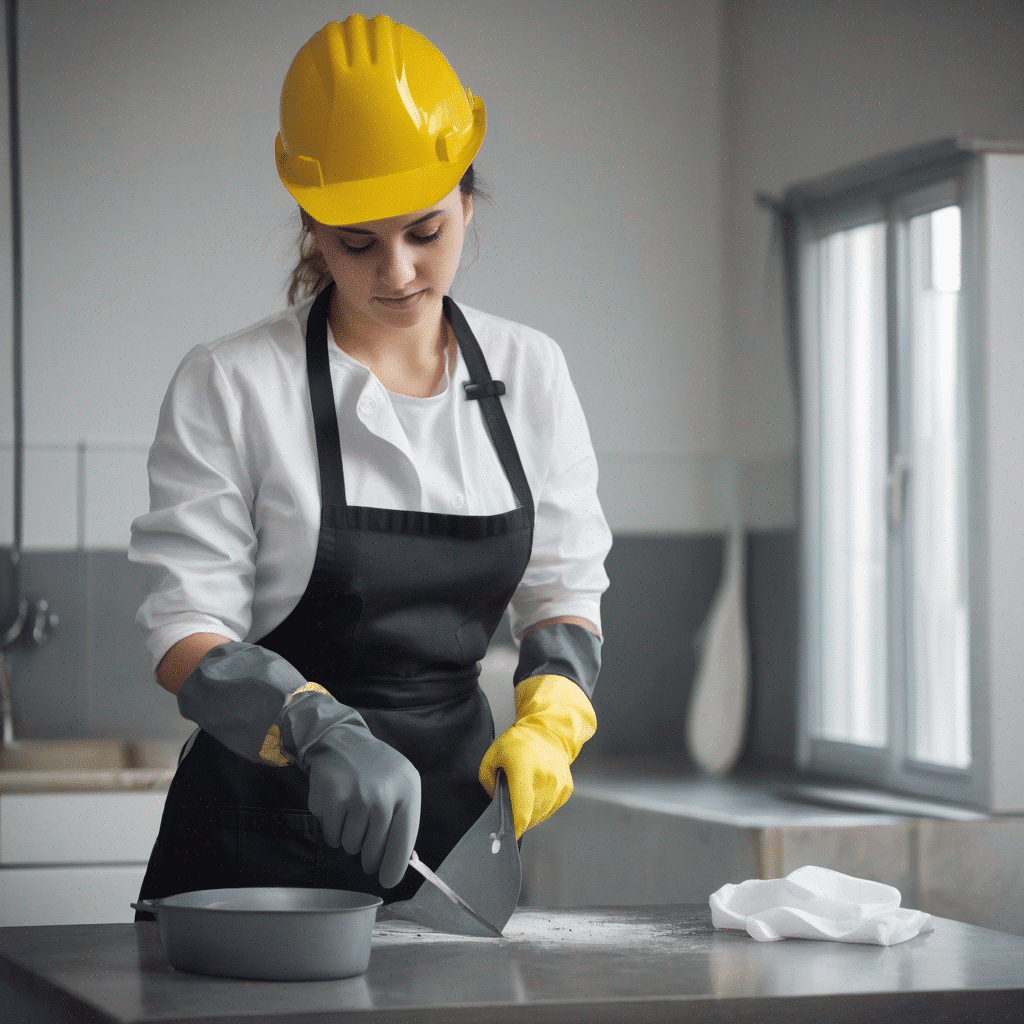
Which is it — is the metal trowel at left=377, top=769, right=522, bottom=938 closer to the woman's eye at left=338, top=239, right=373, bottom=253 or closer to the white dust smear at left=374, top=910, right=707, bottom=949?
the white dust smear at left=374, top=910, right=707, bottom=949

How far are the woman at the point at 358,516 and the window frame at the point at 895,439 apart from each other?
1.30 meters

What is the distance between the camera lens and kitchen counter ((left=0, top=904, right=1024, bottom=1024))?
963mm

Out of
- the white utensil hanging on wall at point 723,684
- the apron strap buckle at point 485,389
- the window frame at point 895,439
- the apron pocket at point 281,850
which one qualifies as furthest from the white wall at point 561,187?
the apron pocket at point 281,850

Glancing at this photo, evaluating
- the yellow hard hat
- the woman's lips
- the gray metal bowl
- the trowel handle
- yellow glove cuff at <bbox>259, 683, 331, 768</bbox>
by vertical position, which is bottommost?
the gray metal bowl

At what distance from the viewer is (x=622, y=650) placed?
3.56 metres

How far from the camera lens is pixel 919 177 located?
283 cm

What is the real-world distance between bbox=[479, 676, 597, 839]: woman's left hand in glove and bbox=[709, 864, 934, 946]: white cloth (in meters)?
0.20

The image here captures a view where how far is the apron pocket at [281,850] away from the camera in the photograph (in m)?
1.41

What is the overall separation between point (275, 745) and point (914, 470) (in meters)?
1.94

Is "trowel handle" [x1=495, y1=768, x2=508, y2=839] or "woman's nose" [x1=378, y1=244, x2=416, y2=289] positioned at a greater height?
"woman's nose" [x1=378, y1=244, x2=416, y2=289]

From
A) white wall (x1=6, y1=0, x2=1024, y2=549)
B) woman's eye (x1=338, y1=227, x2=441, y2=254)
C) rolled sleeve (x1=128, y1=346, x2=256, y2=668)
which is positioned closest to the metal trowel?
rolled sleeve (x1=128, y1=346, x2=256, y2=668)

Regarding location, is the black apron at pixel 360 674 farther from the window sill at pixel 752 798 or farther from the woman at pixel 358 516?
the window sill at pixel 752 798

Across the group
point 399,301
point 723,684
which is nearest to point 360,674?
point 399,301

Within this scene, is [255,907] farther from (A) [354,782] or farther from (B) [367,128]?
(B) [367,128]
